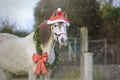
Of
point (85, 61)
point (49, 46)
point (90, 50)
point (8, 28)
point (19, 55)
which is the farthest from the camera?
point (8, 28)

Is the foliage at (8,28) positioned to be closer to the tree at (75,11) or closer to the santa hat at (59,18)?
the tree at (75,11)

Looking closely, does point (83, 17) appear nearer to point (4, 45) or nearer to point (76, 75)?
point (76, 75)

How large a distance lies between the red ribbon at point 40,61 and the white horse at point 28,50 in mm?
50

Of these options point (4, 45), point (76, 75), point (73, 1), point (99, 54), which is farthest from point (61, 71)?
point (4, 45)

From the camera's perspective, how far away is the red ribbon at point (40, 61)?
4.83 meters

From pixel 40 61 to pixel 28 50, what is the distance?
0.75 ft

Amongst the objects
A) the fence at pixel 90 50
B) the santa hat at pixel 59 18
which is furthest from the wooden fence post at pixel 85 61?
the santa hat at pixel 59 18

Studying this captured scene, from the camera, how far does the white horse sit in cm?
468

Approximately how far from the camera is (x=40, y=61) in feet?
Result: 15.9

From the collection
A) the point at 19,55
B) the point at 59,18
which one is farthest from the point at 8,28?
the point at 59,18

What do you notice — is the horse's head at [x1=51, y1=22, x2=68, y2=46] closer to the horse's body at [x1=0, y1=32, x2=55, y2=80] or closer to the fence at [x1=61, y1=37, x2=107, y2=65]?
the horse's body at [x1=0, y1=32, x2=55, y2=80]

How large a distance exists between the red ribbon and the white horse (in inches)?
2.0

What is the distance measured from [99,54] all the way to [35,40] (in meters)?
5.10

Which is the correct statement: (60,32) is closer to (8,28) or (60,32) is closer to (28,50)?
(28,50)
